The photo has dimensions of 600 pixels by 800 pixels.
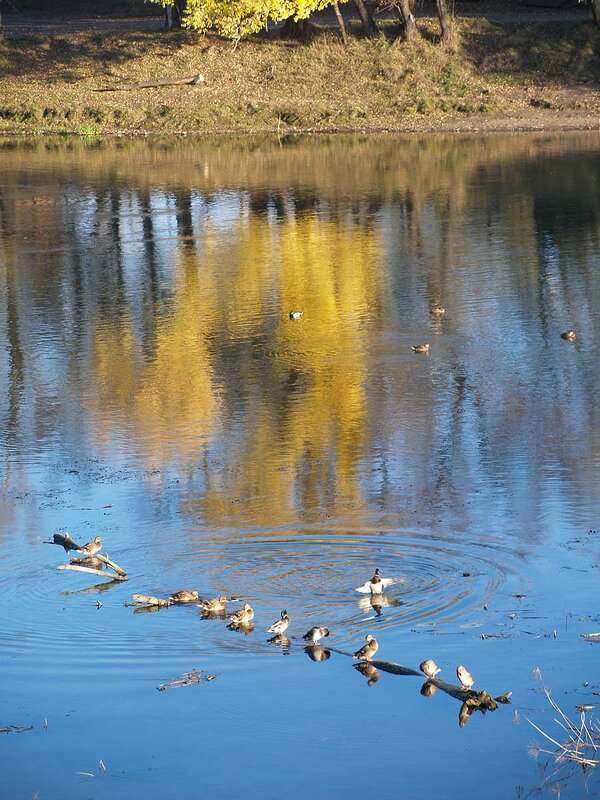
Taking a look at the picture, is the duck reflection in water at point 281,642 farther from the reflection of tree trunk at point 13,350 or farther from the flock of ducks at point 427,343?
→ the flock of ducks at point 427,343

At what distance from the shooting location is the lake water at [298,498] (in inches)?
322

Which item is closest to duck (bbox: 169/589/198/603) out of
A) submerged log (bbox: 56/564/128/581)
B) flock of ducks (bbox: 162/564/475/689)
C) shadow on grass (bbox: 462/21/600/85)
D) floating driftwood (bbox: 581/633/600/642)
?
flock of ducks (bbox: 162/564/475/689)

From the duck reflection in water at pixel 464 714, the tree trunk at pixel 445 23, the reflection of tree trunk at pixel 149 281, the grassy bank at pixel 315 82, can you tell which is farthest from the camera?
the tree trunk at pixel 445 23

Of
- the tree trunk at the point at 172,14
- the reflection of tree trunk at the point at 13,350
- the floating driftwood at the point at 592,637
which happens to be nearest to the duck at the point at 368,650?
the floating driftwood at the point at 592,637

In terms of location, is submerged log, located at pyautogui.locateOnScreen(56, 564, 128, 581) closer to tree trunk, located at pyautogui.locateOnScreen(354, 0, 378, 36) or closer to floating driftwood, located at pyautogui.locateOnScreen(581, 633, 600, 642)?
floating driftwood, located at pyautogui.locateOnScreen(581, 633, 600, 642)

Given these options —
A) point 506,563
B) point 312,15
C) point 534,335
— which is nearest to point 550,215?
point 534,335

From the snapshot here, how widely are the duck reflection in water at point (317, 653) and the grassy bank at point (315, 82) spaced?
1590 inches

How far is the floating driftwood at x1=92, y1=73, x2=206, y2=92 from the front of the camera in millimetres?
52438

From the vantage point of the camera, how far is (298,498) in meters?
12.3

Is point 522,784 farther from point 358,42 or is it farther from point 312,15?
point 312,15

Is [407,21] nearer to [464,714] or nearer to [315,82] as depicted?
[315,82]

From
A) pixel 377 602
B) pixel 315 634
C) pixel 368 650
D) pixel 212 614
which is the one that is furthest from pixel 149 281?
pixel 368 650

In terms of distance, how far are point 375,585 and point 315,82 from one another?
147 ft

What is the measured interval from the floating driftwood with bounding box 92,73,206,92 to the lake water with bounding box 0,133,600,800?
26.3 meters
